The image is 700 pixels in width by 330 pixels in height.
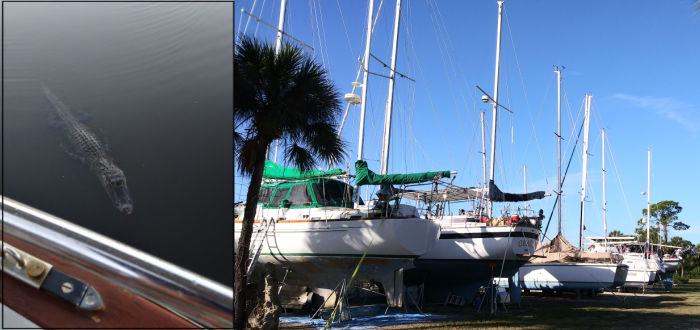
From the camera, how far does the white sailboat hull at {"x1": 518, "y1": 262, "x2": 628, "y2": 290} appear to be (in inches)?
938

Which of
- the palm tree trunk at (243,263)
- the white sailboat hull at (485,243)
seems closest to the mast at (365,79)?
the white sailboat hull at (485,243)

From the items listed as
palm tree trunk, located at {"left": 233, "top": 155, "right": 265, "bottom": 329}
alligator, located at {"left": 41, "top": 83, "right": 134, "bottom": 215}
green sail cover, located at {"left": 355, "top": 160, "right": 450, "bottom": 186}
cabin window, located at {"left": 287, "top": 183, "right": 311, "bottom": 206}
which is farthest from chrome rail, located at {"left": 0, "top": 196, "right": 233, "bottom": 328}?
cabin window, located at {"left": 287, "top": 183, "right": 311, "bottom": 206}

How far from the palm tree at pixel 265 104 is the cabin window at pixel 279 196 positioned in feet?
20.9

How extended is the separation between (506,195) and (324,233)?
23.9 ft

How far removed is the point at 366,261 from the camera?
595 inches

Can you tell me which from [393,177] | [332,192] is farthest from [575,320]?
[332,192]

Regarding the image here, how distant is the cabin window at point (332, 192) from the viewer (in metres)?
16.1

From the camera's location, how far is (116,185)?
3.80 metres

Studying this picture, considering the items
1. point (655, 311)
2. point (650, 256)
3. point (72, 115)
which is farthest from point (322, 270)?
point (650, 256)

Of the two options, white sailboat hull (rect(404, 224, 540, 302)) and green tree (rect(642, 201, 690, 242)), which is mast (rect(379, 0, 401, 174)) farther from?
green tree (rect(642, 201, 690, 242))

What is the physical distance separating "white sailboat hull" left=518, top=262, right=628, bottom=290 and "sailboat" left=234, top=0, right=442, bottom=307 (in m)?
11.3

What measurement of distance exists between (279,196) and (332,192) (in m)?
1.78

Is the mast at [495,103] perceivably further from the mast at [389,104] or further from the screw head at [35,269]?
the screw head at [35,269]

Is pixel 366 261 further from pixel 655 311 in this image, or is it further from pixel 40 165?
pixel 40 165
